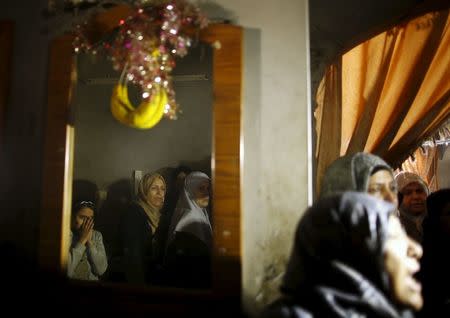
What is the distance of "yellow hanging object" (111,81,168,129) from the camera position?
1612 millimetres

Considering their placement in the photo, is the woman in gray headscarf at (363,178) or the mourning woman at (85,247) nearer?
the woman in gray headscarf at (363,178)

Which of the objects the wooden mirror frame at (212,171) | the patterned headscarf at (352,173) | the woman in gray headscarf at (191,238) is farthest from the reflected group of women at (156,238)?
the patterned headscarf at (352,173)

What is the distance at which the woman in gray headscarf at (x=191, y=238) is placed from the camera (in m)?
2.16

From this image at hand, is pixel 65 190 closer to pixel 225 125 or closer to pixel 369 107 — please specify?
pixel 225 125

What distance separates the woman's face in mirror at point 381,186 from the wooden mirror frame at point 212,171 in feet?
1.80

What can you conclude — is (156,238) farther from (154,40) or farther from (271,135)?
(154,40)

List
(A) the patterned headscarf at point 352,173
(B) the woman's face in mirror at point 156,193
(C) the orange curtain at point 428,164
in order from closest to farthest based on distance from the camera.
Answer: (A) the patterned headscarf at point 352,173 < (B) the woman's face in mirror at point 156,193 < (C) the orange curtain at point 428,164

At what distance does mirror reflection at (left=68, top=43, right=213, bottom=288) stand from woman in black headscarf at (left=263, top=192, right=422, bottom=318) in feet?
3.20

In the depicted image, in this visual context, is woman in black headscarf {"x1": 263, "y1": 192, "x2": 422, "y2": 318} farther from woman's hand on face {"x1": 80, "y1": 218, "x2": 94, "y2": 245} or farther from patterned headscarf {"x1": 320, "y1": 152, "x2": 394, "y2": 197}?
woman's hand on face {"x1": 80, "y1": 218, "x2": 94, "y2": 245}

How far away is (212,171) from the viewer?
1.59m

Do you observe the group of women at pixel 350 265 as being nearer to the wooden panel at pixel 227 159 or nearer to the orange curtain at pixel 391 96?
the wooden panel at pixel 227 159

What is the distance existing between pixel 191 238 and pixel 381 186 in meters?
1.33

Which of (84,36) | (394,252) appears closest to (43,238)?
(84,36)

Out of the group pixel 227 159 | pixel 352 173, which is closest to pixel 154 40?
pixel 227 159
